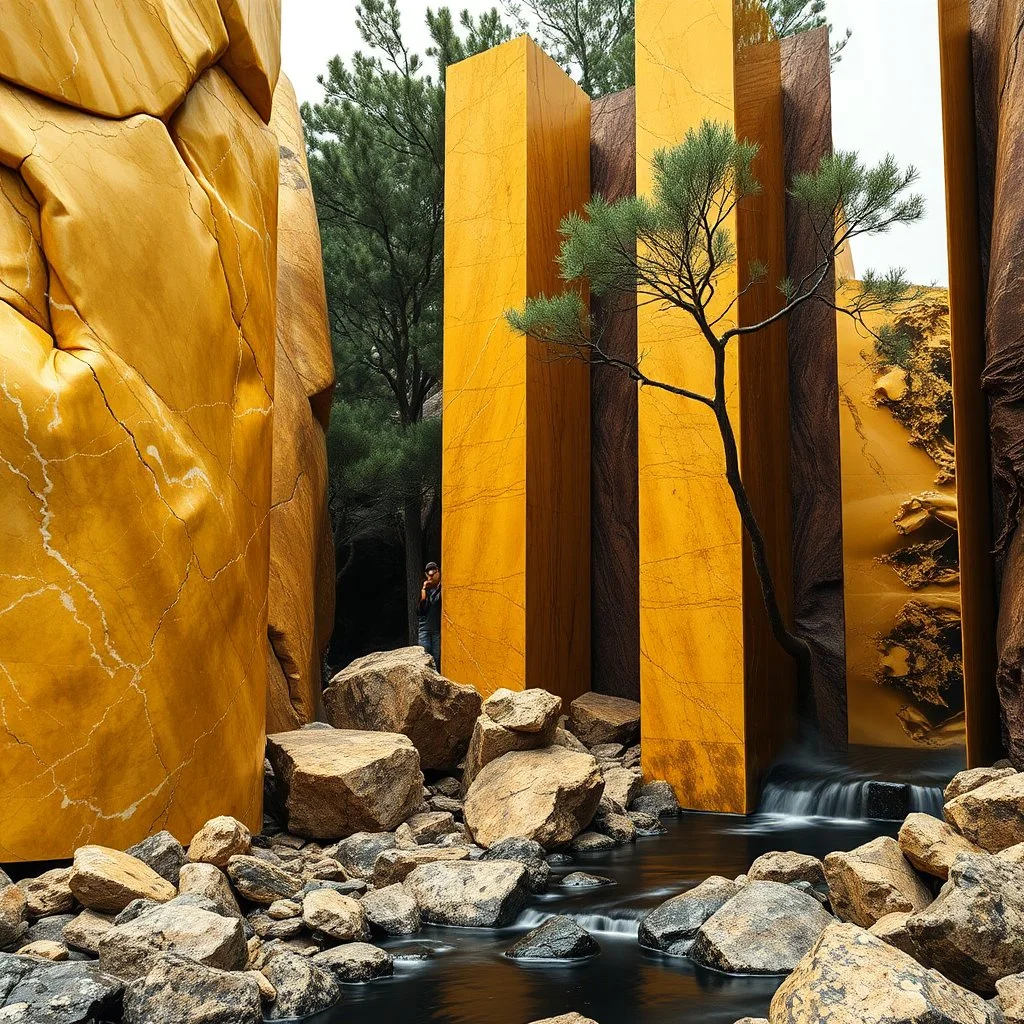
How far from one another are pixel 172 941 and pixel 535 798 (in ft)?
8.04

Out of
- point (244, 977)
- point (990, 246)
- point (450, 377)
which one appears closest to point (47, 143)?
point (244, 977)

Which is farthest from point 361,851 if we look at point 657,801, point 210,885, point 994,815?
point 994,815

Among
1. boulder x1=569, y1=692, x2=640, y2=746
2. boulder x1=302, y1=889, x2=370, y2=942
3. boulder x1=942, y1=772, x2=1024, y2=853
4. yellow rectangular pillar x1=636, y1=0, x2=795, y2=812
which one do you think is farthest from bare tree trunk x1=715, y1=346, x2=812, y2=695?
boulder x1=302, y1=889, x2=370, y2=942

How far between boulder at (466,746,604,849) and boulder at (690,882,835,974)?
4.88 ft

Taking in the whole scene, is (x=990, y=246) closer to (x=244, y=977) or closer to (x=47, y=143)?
(x=47, y=143)

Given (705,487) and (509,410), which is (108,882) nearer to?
(705,487)

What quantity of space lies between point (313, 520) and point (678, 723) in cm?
288

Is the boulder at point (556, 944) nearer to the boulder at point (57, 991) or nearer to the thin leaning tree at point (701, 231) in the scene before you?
the boulder at point (57, 991)

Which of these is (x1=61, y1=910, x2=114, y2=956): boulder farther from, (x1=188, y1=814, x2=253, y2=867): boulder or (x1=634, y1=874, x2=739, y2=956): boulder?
(x1=634, y1=874, x2=739, y2=956): boulder

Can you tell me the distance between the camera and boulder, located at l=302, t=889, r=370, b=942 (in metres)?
3.72

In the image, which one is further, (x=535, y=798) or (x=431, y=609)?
(x=431, y=609)

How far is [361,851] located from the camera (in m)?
4.80

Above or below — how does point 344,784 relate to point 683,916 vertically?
above

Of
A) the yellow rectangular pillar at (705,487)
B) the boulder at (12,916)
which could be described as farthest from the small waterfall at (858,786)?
the boulder at (12,916)
